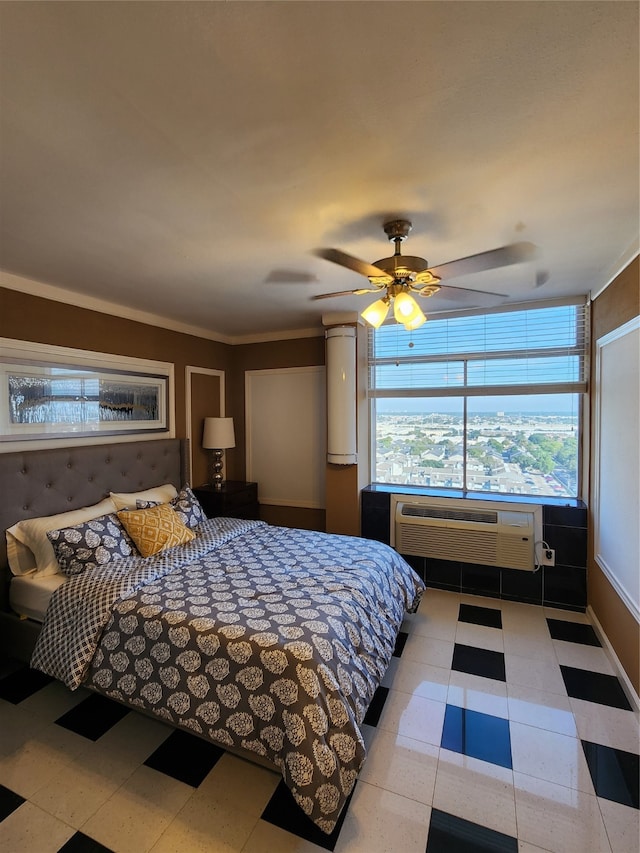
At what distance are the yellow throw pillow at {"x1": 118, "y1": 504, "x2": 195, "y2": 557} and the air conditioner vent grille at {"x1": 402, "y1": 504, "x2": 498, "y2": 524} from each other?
190 centimetres

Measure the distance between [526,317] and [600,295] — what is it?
61 cm

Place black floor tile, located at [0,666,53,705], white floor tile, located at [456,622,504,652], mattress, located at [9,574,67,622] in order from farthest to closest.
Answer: white floor tile, located at [456,622,504,652] < mattress, located at [9,574,67,622] < black floor tile, located at [0,666,53,705]

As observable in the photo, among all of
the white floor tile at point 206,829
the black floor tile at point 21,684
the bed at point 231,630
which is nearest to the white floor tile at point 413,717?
the bed at point 231,630

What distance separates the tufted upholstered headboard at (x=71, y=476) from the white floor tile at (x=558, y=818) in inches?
118

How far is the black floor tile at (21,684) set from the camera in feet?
7.28

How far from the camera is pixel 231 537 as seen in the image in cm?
305

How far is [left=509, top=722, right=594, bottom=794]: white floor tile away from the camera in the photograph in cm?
170

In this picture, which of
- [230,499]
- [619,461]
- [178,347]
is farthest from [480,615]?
[178,347]

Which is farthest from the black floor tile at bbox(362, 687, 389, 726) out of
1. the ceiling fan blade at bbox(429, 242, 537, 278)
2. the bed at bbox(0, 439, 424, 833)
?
the ceiling fan blade at bbox(429, 242, 537, 278)

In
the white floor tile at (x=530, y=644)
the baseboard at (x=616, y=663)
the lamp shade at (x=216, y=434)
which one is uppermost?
the lamp shade at (x=216, y=434)

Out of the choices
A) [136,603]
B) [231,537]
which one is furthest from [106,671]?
[231,537]

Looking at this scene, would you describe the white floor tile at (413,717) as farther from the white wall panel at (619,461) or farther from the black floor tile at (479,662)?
the white wall panel at (619,461)

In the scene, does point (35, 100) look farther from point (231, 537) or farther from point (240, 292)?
point (231, 537)

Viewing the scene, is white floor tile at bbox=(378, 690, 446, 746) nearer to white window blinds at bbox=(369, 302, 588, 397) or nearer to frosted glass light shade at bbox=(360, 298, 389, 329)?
frosted glass light shade at bbox=(360, 298, 389, 329)
